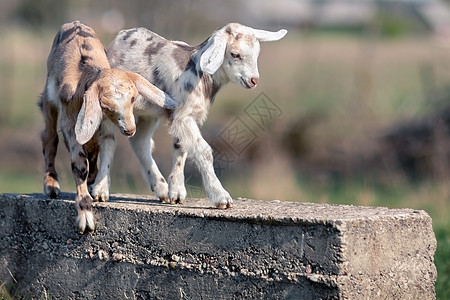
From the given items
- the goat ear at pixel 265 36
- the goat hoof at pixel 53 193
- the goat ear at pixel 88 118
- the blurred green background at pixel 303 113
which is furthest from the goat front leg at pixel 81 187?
the blurred green background at pixel 303 113

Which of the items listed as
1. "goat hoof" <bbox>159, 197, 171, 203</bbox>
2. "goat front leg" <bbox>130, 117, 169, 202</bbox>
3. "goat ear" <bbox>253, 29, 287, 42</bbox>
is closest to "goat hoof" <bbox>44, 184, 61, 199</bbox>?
"goat front leg" <bbox>130, 117, 169, 202</bbox>

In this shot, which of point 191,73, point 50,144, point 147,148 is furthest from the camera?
point 50,144

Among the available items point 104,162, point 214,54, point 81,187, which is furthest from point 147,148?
point 214,54

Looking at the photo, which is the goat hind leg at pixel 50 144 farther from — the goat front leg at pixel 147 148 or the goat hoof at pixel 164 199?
the goat hoof at pixel 164 199

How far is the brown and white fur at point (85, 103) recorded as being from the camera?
4.08 meters

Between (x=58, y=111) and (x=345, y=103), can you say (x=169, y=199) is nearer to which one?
(x=58, y=111)

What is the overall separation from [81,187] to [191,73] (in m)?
1.11

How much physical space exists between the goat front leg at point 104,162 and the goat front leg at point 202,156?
21.7 inches

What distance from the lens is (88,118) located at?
4.03 meters

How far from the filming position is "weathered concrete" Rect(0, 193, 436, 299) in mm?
3803

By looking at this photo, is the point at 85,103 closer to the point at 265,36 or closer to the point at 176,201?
the point at 176,201

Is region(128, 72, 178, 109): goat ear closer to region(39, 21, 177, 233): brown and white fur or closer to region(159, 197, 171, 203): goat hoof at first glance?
region(39, 21, 177, 233): brown and white fur

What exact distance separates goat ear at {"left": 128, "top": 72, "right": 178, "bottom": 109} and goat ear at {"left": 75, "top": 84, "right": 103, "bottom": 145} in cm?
30

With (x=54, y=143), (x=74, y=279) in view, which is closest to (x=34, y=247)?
(x=74, y=279)
